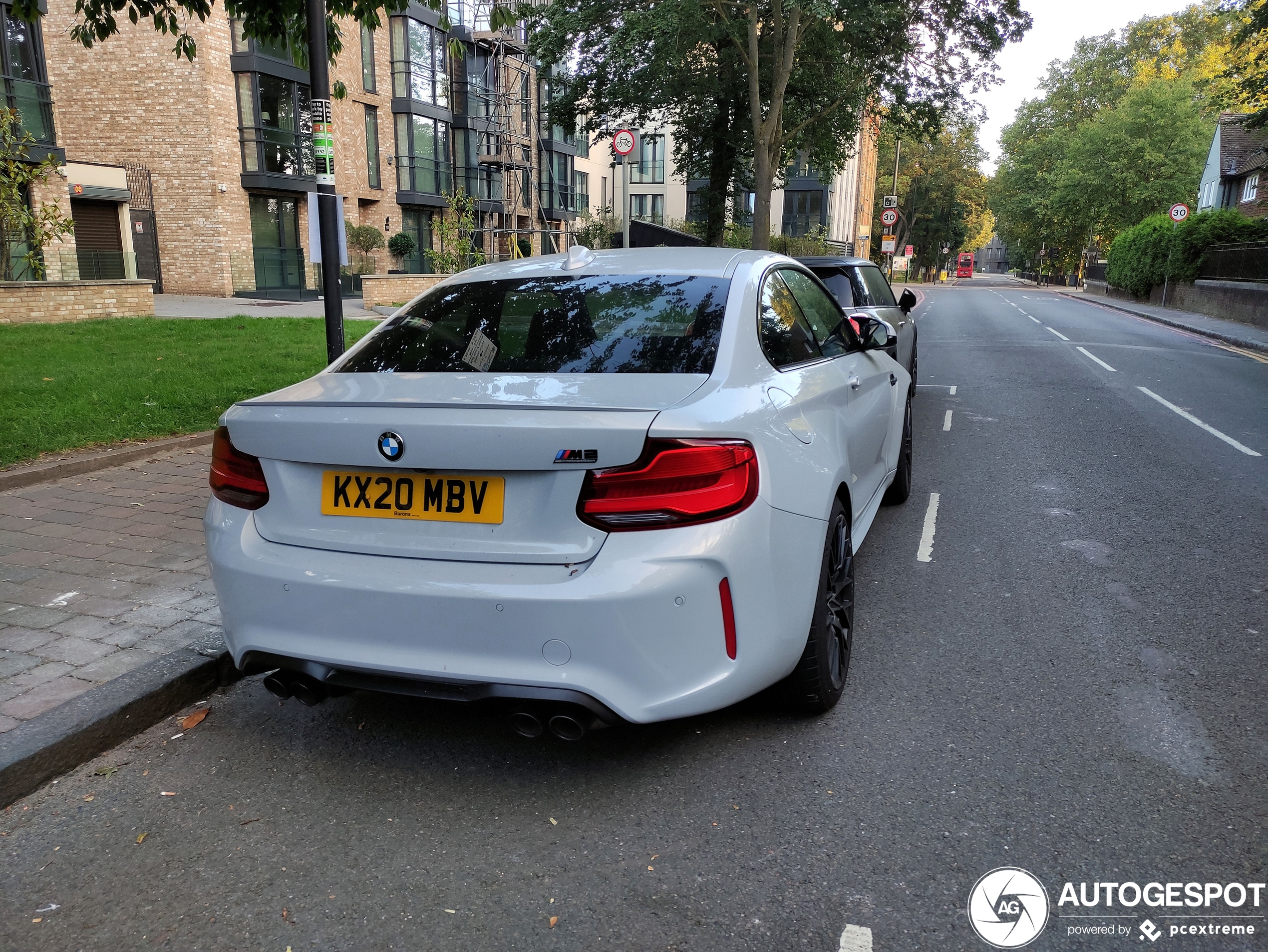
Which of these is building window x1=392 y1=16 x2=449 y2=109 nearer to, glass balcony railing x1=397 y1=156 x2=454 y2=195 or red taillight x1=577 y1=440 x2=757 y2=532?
glass balcony railing x1=397 y1=156 x2=454 y2=195

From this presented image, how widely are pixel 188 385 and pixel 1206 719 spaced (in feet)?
31.2

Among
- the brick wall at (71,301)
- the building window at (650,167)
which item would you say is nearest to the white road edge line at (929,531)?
the brick wall at (71,301)

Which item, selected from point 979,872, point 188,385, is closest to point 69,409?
point 188,385

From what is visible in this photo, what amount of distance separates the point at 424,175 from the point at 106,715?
36.6 metres

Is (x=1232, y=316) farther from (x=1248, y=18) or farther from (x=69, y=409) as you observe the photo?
(x=69, y=409)

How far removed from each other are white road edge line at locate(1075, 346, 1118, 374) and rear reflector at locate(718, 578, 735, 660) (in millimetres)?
14081

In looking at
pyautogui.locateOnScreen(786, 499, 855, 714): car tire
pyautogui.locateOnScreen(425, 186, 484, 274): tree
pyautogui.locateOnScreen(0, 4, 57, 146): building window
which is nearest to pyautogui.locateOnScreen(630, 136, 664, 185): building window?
pyautogui.locateOnScreen(425, 186, 484, 274): tree

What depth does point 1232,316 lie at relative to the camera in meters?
28.0

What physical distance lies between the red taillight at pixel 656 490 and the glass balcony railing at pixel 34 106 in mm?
24536

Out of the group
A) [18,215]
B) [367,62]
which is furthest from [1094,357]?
[367,62]

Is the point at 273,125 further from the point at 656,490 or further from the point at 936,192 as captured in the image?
the point at 936,192

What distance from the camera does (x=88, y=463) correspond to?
6.90 meters

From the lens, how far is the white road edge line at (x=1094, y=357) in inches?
598

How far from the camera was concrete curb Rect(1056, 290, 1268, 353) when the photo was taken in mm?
20047
